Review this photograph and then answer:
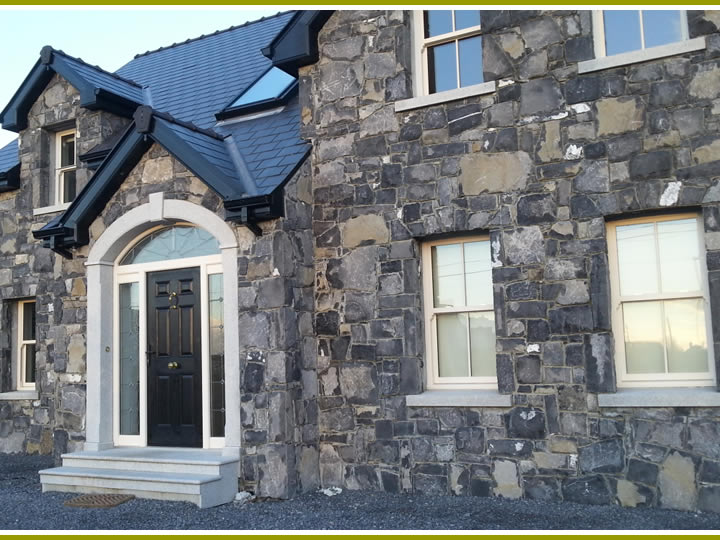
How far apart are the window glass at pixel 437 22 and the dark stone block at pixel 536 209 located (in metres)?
2.26

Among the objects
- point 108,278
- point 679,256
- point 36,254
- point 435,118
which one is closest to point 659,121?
point 679,256

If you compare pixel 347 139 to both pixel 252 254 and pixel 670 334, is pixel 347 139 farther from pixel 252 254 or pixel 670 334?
pixel 670 334

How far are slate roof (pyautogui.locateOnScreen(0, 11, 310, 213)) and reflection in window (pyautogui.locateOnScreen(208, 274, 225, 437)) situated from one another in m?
1.29

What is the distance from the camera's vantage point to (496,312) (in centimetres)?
771

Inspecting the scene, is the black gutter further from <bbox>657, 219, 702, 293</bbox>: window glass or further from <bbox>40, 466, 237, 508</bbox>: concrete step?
<bbox>657, 219, 702, 293</bbox>: window glass

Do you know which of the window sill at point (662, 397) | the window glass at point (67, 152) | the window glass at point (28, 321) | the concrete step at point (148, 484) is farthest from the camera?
the window glass at point (28, 321)

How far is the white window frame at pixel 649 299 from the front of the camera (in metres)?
6.98

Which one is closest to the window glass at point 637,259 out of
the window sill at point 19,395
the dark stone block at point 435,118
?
the dark stone block at point 435,118

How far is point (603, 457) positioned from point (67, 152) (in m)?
9.57

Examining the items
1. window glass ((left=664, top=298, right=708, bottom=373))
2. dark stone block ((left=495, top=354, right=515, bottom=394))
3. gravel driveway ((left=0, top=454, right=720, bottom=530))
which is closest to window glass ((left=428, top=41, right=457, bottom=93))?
dark stone block ((left=495, top=354, right=515, bottom=394))

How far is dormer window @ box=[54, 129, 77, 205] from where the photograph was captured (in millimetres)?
12211

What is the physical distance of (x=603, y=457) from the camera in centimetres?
711

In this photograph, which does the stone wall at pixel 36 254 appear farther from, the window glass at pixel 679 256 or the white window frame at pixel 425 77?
the window glass at pixel 679 256

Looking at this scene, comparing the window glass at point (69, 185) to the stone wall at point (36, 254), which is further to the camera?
the window glass at point (69, 185)
